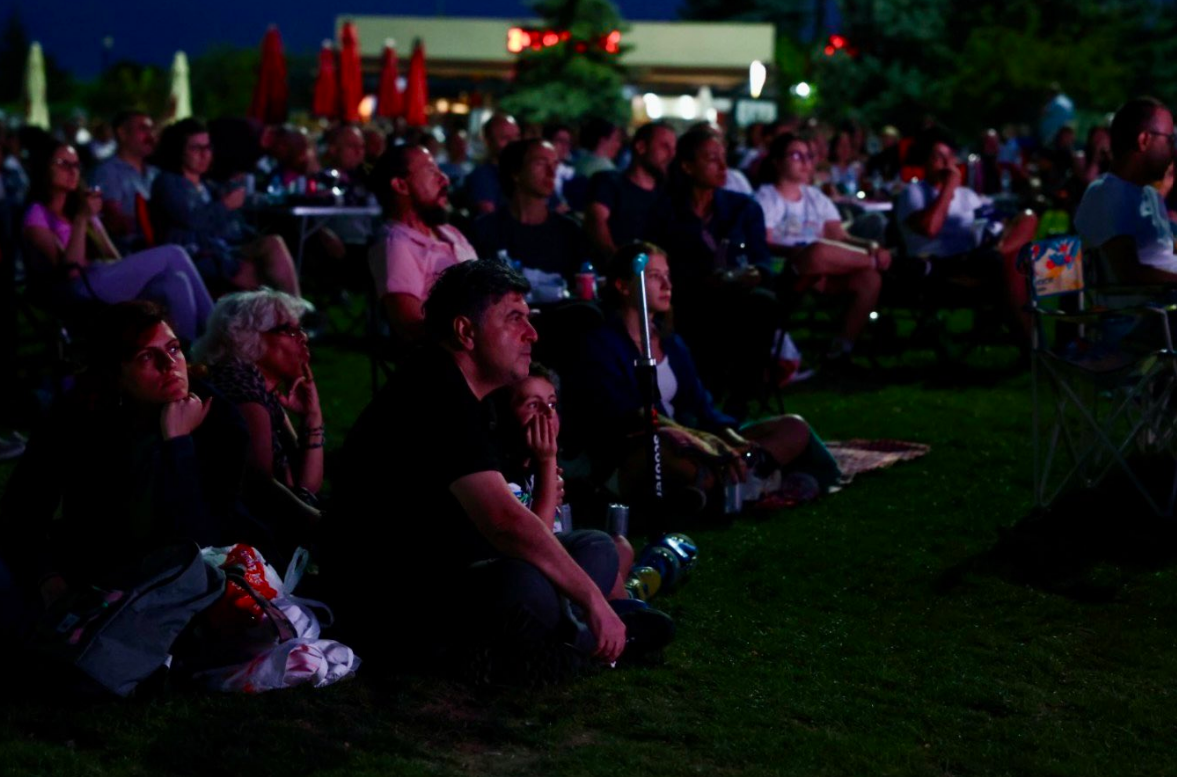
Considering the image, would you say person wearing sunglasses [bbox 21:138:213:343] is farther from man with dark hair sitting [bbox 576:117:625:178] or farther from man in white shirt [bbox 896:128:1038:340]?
man with dark hair sitting [bbox 576:117:625:178]

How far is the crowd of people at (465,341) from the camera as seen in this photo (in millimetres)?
4547

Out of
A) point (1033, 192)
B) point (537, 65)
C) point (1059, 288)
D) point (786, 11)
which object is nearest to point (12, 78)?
point (786, 11)

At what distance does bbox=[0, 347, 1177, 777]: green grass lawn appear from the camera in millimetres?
4156

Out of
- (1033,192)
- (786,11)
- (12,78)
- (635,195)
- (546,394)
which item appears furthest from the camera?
(12,78)

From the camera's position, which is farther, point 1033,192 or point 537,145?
point 1033,192

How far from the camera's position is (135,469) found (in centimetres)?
468

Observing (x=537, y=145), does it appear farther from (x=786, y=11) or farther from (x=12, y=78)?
(x=12, y=78)

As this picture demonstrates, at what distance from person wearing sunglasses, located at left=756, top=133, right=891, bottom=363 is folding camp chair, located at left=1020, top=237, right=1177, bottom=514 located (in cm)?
336

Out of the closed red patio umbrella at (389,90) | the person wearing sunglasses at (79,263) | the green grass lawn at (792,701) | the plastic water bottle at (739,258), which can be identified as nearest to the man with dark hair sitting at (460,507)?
the green grass lawn at (792,701)

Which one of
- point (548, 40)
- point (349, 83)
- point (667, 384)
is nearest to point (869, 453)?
point (667, 384)

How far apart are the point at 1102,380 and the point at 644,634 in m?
2.72

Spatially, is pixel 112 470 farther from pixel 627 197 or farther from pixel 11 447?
pixel 627 197

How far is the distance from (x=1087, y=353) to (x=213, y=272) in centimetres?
537

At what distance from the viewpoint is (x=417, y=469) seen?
14.7 ft
